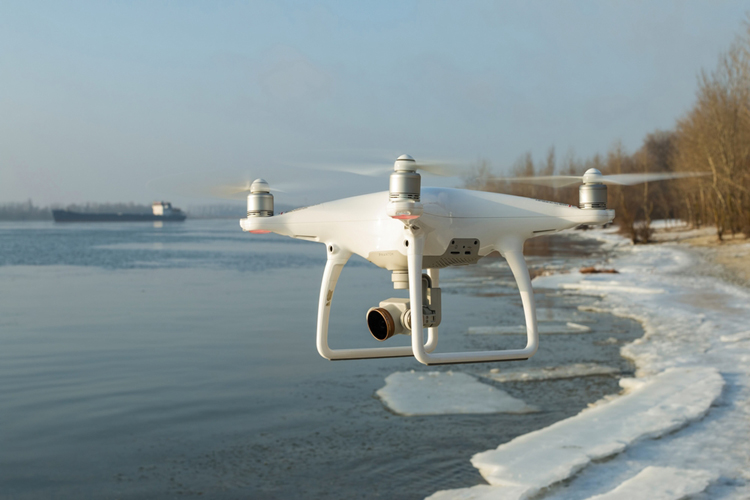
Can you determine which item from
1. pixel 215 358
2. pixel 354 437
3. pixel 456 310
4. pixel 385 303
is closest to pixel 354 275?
pixel 456 310

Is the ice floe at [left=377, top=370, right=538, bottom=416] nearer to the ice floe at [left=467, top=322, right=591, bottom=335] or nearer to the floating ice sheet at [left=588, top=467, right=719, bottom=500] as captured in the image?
the ice floe at [left=467, top=322, right=591, bottom=335]

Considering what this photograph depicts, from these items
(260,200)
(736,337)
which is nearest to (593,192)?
(260,200)

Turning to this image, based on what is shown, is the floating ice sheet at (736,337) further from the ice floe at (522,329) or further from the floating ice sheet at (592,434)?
the floating ice sheet at (592,434)

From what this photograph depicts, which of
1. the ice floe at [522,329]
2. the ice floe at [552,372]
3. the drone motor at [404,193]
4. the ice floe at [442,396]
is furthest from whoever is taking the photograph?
the ice floe at [522,329]

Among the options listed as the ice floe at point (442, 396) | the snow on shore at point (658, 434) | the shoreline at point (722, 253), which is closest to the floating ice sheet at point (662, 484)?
the snow on shore at point (658, 434)

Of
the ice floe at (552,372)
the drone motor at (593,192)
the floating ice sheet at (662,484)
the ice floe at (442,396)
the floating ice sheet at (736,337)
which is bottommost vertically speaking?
the floating ice sheet at (662,484)

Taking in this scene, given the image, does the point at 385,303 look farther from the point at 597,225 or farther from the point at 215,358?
the point at 215,358
